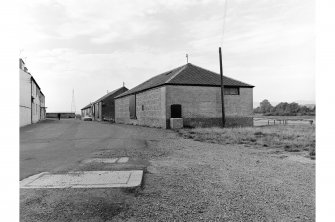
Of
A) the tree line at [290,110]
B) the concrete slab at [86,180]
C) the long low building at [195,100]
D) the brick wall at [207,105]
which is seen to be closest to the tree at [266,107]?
the tree line at [290,110]

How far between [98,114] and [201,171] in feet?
169

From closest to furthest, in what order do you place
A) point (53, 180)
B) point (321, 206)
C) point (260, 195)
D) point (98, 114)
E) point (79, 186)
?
point (321, 206) < point (260, 195) < point (79, 186) < point (53, 180) < point (98, 114)

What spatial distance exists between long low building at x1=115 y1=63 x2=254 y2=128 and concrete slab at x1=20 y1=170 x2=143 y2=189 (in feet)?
51.8

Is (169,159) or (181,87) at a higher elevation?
(181,87)

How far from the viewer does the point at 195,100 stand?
73.9 ft

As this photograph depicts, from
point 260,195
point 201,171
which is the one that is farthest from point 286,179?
point 201,171

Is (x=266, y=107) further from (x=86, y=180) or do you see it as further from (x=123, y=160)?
(x=86, y=180)

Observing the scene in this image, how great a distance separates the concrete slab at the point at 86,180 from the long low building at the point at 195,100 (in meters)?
15.8

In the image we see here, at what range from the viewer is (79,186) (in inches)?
193

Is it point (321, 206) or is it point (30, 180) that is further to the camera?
point (30, 180)

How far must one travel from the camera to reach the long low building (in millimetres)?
21922

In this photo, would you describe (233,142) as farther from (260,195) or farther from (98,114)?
(98,114)

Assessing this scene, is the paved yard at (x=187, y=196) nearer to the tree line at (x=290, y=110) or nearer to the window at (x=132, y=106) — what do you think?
the window at (x=132, y=106)

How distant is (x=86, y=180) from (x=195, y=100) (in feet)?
58.8
